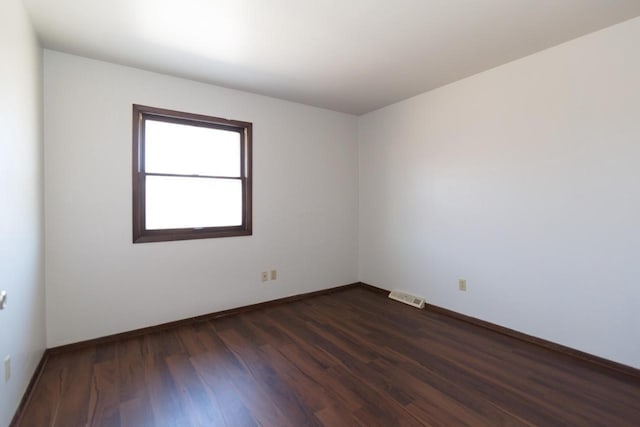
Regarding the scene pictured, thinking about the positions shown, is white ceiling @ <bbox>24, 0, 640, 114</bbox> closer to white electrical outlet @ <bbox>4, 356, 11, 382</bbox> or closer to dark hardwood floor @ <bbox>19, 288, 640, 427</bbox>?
white electrical outlet @ <bbox>4, 356, 11, 382</bbox>

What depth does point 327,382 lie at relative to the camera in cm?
203

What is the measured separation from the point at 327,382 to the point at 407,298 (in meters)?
1.93

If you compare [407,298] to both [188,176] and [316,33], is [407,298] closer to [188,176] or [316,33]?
[188,176]

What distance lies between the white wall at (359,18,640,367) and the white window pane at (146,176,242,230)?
2101mm

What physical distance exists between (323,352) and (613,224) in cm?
241

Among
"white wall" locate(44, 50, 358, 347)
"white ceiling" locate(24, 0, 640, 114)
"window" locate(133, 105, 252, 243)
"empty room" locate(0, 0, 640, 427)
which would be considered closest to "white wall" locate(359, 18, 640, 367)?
"empty room" locate(0, 0, 640, 427)

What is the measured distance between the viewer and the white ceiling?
191cm

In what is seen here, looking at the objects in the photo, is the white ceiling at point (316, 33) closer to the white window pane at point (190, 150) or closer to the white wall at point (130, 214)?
the white wall at point (130, 214)

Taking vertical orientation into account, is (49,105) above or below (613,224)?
above

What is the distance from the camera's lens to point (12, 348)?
5.34 feet

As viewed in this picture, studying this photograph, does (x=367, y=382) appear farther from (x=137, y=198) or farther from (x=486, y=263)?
(x=137, y=198)

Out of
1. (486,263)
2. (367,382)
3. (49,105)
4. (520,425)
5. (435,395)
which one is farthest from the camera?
(486,263)

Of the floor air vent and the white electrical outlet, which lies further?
the floor air vent

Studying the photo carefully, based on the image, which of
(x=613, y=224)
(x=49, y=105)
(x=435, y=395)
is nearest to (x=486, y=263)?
(x=613, y=224)
